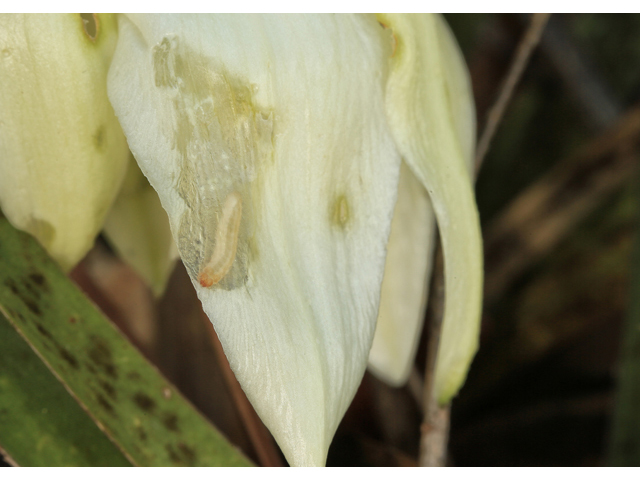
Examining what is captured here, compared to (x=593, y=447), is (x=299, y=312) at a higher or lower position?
higher

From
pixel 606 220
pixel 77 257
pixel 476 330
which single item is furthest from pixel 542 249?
pixel 77 257

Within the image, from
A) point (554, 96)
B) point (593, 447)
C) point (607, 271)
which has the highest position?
point (554, 96)

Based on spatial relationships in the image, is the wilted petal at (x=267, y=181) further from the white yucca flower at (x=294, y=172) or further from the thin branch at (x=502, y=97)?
the thin branch at (x=502, y=97)

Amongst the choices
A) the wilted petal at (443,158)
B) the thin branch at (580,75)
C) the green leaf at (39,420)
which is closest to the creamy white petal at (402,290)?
the wilted petal at (443,158)

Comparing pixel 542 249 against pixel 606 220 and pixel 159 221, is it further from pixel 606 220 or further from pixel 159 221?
pixel 159 221

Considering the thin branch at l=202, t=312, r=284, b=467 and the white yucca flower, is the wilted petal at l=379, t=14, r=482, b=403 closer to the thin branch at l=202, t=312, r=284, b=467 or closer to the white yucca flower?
the white yucca flower

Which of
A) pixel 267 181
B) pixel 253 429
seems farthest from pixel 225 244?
pixel 253 429
